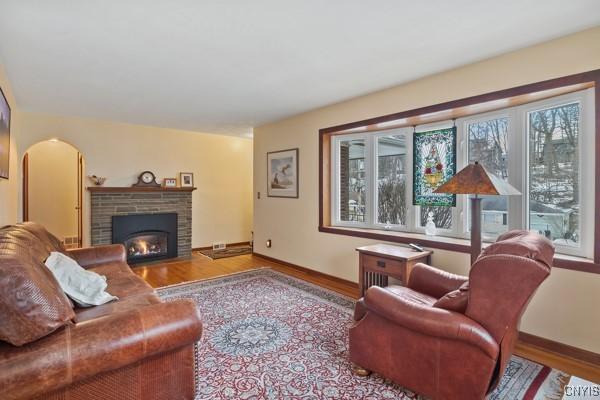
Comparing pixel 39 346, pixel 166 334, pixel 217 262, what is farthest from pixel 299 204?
pixel 39 346

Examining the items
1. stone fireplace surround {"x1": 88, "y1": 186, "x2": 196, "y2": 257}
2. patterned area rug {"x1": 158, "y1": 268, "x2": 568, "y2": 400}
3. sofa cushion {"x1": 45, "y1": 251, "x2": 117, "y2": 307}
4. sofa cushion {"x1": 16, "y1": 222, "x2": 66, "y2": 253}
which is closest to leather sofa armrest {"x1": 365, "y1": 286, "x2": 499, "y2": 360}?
patterned area rug {"x1": 158, "y1": 268, "x2": 568, "y2": 400}

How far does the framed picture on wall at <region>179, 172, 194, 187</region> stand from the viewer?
574 cm

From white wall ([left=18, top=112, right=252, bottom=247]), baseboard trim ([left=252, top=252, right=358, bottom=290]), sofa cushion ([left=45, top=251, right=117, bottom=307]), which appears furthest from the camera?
white wall ([left=18, top=112, right=252, bottom=247])

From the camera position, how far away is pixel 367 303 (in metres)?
1.90

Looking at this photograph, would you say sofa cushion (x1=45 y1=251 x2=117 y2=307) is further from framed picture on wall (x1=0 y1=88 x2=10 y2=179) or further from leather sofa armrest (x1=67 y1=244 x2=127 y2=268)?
framed picture on wall (x1=0 y1=88 x2=10 y2=179)

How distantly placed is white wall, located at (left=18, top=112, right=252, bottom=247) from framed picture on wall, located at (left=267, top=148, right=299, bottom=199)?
152cm

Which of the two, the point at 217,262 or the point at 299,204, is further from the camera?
the point at 217,262

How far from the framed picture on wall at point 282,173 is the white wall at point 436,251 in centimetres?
12

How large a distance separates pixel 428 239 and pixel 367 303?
1.56 m

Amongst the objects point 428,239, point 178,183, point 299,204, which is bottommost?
point 428,239

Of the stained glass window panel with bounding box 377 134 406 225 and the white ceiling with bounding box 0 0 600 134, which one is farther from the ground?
the white ceiling with bounding box 0 0 600 134

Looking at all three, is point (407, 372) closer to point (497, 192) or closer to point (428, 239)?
point (497, 192)

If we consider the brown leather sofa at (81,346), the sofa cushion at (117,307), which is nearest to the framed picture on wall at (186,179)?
the sofa cushion at (117,307)

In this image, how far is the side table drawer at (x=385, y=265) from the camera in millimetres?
2836
